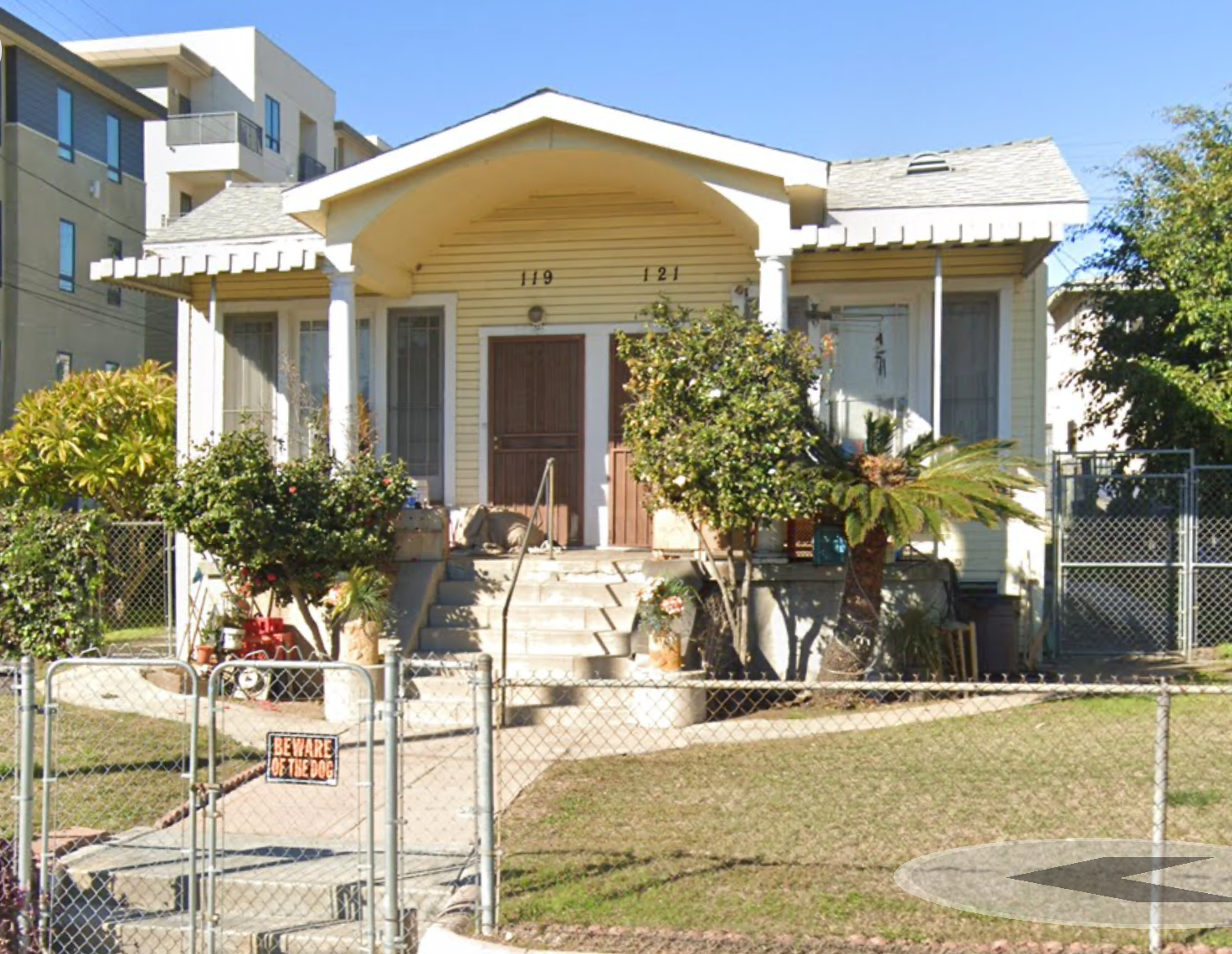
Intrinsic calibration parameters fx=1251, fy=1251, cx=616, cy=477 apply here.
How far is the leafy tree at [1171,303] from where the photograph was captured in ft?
44.3

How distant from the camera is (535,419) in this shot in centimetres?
1373

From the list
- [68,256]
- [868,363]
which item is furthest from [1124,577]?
[68,256]

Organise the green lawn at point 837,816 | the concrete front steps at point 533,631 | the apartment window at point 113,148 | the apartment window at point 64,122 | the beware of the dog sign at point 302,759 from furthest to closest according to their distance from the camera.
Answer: the apartment window at point 113,148
the apartment window at point 64,122
the concrete front steps at point 533,631
the green lawn at point 837,816
the beware of the dog sign at point 302,759

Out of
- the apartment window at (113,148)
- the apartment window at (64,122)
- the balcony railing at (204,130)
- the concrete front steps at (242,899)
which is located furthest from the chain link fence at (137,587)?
the balcony railing at (204,130)

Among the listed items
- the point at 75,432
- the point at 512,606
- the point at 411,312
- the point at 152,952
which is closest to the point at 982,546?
the point at 512,606

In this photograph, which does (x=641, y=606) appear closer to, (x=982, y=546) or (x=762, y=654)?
(x=762, y=654)

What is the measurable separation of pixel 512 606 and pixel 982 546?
15.9 ft

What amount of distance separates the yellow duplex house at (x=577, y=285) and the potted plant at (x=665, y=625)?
1.70 m

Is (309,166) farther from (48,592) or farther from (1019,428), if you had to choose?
(1019,428)

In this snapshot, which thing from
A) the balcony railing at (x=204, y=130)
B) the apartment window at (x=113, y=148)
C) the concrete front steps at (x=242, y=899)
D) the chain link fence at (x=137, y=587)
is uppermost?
the balcony railing at (x=204, y=130)

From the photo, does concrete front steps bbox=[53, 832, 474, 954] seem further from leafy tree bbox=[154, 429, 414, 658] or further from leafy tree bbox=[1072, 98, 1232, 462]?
leafy tree bbox=[1072, 98, 1232, 462]

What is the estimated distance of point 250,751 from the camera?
8570 millimetres

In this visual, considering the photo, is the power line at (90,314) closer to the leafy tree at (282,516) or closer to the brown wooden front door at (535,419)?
the brown wooden front door at (535,419)

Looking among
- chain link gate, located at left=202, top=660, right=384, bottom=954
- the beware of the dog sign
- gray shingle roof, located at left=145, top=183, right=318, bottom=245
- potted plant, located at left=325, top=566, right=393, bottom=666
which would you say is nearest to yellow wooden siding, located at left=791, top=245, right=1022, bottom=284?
gray shingle roof, located at left=145, top=183, right=318, bottom=245
